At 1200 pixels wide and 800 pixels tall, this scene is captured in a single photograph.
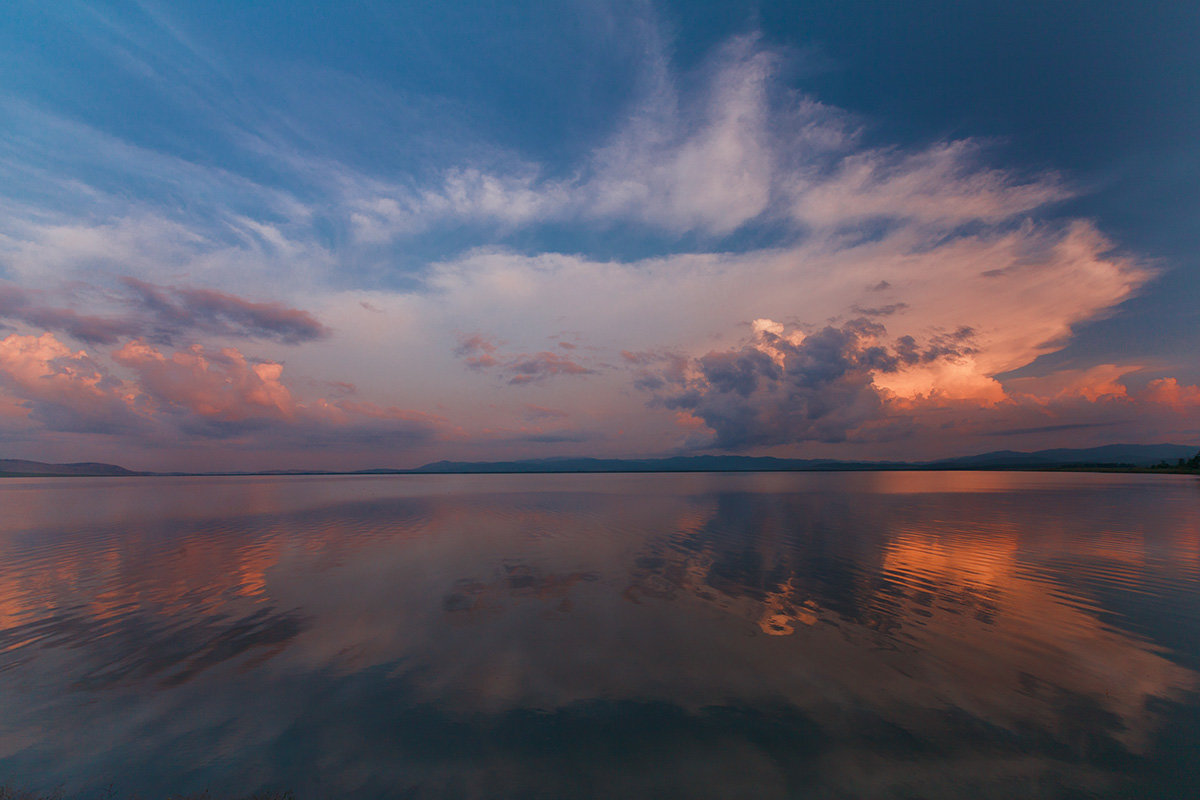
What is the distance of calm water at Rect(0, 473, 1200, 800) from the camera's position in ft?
27.8

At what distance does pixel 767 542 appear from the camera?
101 ft

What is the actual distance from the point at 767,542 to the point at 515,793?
2620 cm

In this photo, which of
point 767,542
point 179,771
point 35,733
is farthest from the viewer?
point 767,542

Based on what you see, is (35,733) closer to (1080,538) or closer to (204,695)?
(204,695)

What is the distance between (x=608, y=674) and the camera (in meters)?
12.3

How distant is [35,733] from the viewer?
9.78 metres

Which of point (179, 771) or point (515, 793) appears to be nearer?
point (515, 793)

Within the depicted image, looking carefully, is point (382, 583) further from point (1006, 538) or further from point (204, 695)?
point (1006, 538)

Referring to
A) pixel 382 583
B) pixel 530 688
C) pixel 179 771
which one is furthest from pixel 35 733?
pixel 382 583

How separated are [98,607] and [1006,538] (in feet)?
160

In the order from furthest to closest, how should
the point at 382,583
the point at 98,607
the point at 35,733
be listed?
the point at 382,583 < the point at 98,607 < the point at 35,733

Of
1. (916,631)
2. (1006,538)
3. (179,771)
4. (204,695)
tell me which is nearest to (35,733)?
(204,695)

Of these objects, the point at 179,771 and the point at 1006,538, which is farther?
the point at 1006,538

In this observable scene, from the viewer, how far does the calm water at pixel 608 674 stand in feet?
27.8
